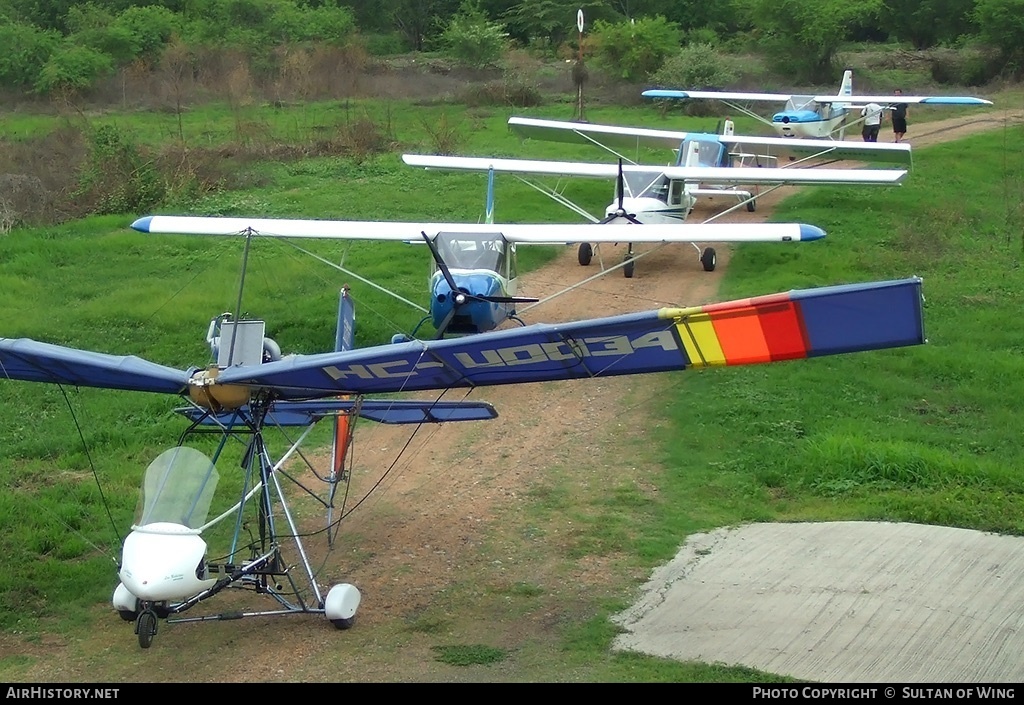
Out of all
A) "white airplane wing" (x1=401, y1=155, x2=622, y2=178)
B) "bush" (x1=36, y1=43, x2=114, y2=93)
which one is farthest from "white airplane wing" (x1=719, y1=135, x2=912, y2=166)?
"bush" (x1=36, y1=43, x2=114, y2=93)

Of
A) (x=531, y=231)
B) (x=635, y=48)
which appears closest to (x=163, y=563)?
(x=531, y=231)

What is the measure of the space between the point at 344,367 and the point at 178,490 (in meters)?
1.33

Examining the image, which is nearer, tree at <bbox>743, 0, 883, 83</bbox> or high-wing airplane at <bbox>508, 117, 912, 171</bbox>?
high-wing airplane at <bbox>508, 117, 912, 171</bbox>

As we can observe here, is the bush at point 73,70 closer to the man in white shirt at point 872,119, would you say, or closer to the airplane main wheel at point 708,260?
the man in white shirt at point 872,119

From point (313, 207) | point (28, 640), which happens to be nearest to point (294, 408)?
point (28, 640)

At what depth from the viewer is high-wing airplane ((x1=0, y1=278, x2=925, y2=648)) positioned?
22.0 ft

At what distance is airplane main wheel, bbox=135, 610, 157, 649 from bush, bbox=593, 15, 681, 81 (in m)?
43.9

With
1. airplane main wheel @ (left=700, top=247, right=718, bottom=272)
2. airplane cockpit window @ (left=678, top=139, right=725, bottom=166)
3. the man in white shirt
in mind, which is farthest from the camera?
the man in white shirt

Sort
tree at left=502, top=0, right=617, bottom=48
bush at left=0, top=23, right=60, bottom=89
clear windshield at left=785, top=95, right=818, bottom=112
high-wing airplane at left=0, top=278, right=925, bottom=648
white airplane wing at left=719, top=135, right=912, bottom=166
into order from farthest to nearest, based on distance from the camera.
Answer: tree at left=502, top=0, right=617, bottom=48
bush at left=0, top=23, right=60, bottom=89
clear windshield at left=785, top=95, right=818, bottom=112
white airplane wing at left=719, top=135, right=912, bottom=166
high-wing airplane at left=0, top=278, right=925, bottom=648

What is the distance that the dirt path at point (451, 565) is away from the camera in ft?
24.8

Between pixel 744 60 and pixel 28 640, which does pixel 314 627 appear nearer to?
pixel 28 640

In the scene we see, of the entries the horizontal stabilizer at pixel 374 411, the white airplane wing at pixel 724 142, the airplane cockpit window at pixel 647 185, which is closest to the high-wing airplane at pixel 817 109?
the white airplane wing at pixel 724 142

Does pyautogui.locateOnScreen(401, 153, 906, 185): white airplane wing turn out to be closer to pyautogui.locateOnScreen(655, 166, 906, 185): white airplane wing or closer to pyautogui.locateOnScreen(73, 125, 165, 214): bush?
pyautogui.locateOnScreen(655, 166, 906, 185): white airplane wing
